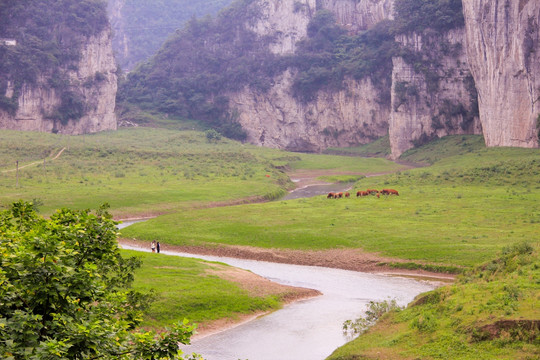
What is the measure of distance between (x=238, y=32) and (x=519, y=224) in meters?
123

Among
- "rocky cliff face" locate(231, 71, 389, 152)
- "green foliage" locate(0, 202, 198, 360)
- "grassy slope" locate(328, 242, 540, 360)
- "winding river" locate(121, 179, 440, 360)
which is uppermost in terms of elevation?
"rocky cliff face" locate(231, 71, 389, 152)

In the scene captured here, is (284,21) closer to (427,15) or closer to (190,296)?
(427,15)

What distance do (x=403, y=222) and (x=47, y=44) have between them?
10297cm

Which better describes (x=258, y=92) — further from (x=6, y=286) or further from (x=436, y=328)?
(x=6, y=286)

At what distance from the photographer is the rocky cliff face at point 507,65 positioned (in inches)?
3381

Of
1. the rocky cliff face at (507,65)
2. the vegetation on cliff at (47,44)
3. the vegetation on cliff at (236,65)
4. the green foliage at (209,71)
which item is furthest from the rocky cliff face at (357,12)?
the vegetation on cliff at (47,44)

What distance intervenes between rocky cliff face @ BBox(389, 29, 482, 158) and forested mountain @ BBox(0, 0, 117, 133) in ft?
213

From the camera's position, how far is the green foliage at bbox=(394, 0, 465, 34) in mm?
116250

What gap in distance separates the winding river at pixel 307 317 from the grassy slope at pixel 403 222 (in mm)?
4269

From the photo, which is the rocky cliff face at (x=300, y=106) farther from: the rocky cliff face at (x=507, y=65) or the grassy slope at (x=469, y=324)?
the grassy slope at (x=469, y=324)

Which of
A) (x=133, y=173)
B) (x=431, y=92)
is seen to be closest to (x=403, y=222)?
(x=133, y=173)

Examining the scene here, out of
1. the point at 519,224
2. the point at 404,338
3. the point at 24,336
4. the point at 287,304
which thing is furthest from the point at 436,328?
the point at 519,224

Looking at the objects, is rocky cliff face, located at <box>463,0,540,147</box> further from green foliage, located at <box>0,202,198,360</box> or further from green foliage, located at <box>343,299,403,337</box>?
green foliage, located at <box>0,202,198,360</box>

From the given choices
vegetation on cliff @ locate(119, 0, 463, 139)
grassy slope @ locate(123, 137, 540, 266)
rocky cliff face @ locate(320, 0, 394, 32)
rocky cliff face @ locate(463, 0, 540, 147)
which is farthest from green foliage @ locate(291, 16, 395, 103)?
grassy slope @ locate(123, 137, 540, 266)
